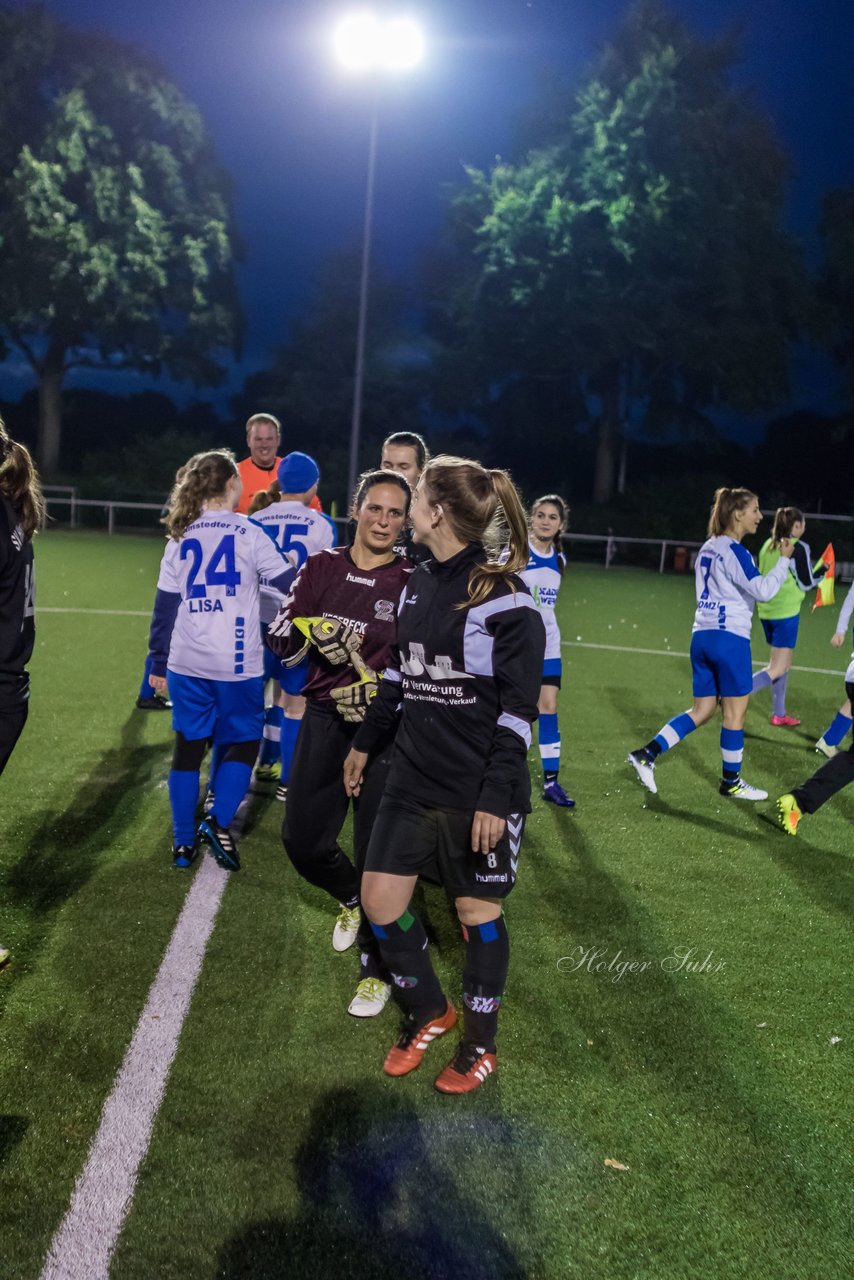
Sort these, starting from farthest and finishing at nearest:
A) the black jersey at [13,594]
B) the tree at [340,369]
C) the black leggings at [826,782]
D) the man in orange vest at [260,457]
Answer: the tree at [340,369], the man in orange vest at [260,457], the black leggings at [826,782], the black jersey at [13,594]

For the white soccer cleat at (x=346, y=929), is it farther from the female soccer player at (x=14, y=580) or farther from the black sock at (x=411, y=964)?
the female soccer player at (x=14, y=580)

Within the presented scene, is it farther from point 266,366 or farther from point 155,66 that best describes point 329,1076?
point 266,366

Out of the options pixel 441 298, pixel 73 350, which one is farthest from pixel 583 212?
pixel 73 350

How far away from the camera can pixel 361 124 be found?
198ft

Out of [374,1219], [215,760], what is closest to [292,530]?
[215,760]

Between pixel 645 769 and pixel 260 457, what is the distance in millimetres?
4158

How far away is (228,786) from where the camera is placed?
5.16m

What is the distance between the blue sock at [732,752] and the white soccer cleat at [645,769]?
0.53 m

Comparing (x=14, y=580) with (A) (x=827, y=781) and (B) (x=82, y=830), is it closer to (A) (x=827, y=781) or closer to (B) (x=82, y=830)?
(B) (x=82, y=830)

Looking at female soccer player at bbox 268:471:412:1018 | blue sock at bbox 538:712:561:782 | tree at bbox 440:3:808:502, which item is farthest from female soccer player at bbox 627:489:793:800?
tree at bbox 440:3:808:502

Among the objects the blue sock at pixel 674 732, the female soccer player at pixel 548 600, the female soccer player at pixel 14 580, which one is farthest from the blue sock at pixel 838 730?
the female soccer player at pixel 14 580

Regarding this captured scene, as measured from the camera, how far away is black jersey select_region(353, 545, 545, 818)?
3.11m

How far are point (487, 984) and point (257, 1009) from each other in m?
1.01

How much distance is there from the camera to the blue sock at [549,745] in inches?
265
